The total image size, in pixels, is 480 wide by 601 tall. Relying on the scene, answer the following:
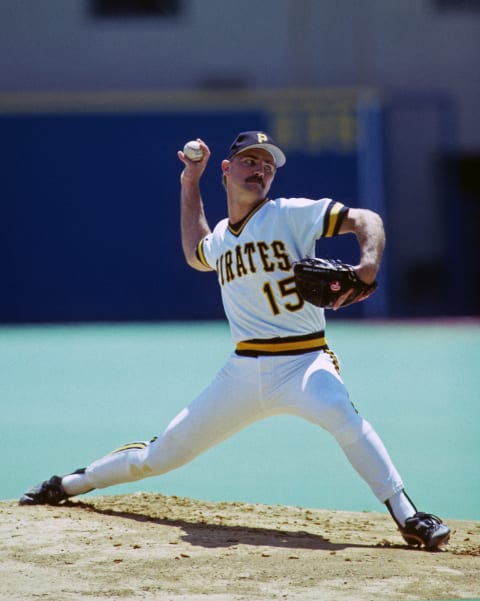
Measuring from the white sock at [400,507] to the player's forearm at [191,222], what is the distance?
185 centimetres

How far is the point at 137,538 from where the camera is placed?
236 inches

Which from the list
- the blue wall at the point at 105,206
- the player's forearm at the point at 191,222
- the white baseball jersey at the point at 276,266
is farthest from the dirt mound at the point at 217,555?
the blue wall at the point at 105,206

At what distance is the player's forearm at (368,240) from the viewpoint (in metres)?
5.70

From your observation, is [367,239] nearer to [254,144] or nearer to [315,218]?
[315,218]

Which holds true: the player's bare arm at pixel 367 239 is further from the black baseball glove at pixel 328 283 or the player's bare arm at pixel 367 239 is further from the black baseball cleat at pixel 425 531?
the black baseball cleat at pixel 425 531

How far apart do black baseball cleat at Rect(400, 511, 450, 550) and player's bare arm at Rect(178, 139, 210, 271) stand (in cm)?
206

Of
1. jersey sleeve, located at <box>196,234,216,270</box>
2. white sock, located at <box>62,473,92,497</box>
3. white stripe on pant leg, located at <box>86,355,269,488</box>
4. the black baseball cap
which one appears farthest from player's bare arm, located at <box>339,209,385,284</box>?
white sock, located at <box>62,473,92,497</box>

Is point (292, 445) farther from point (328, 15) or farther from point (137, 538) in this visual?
point (328, 15)

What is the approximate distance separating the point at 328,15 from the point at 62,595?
27033 mm

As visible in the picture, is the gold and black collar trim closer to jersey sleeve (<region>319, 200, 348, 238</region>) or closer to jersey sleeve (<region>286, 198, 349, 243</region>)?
jersey sleeve (<region>286, 198, 349, 243</region>)

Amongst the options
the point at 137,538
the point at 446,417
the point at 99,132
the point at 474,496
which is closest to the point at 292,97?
the point at 99,132

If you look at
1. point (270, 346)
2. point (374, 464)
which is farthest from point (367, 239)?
point (374, 464)

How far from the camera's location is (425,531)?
572 cm

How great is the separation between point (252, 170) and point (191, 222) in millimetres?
A: 771
